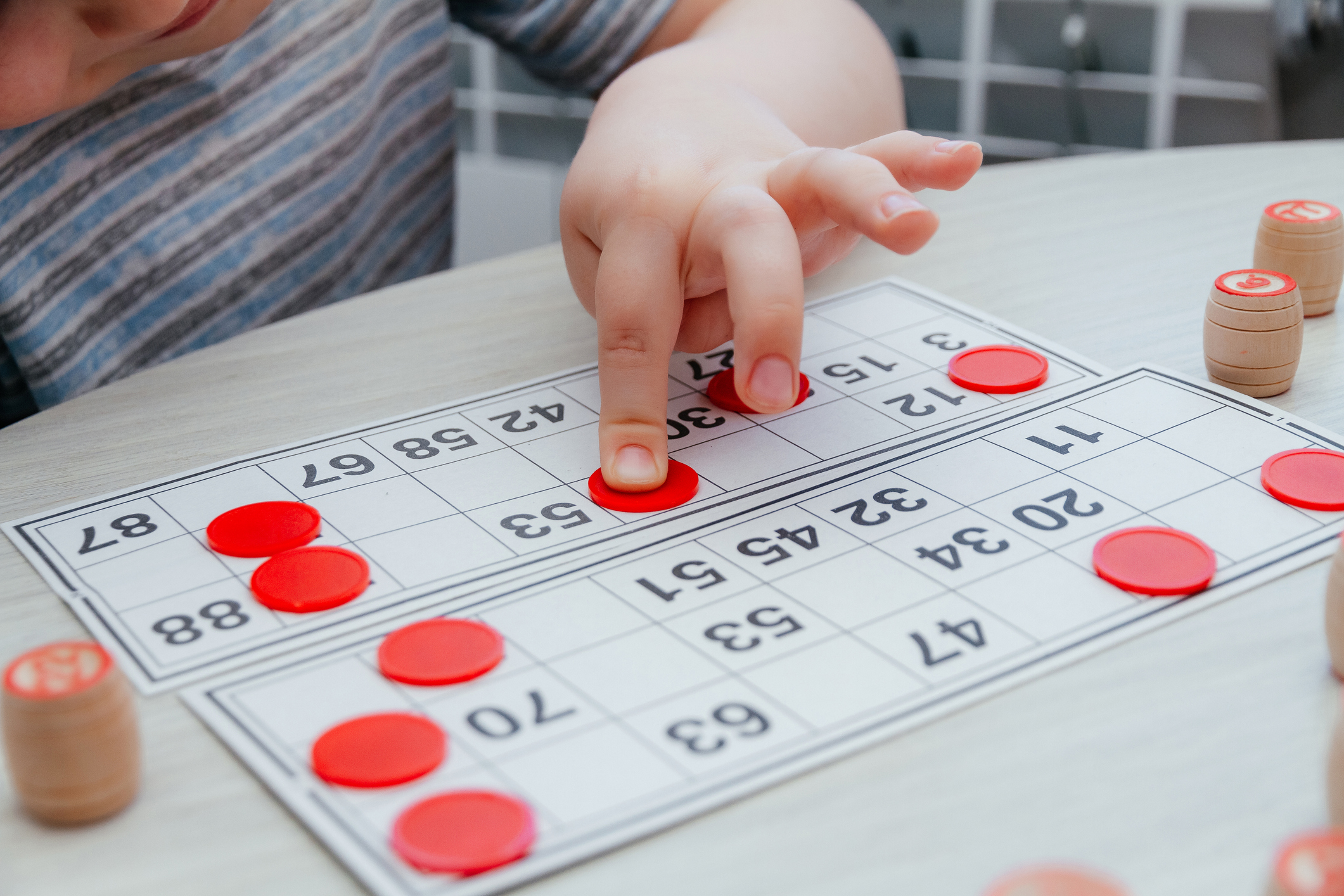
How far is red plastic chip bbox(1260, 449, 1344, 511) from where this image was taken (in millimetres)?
548

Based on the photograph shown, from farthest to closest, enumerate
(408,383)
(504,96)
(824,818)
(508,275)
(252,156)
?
1. (504,96)
2. (252,156)
3. (508,275)
4. (408,383)
5. (824,818)

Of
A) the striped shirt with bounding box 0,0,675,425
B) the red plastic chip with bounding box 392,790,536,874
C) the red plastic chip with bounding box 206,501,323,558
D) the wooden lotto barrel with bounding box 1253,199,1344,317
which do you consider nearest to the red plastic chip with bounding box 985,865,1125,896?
the red plastic chip with bounding box 392,790,536,874

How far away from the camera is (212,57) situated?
0.95m

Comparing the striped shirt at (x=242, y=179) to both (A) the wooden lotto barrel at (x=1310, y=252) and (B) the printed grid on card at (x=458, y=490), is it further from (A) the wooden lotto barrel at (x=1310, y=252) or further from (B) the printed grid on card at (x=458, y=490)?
(A) the wooden lotto barrel at (x=1310, y=252)

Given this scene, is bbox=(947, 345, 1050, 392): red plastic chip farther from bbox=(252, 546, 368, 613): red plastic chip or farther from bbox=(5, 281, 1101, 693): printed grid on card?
bbox=(252, 546, 368, 613): red plastic chip

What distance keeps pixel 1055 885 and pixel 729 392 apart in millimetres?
395

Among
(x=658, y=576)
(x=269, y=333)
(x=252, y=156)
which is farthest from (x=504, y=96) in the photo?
(x=658, y=576)

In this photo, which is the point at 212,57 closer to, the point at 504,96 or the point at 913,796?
the point at 913,796

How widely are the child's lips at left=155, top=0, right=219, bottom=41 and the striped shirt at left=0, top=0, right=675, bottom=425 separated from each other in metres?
0.18

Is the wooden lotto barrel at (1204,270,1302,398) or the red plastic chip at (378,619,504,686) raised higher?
the wooden lotto barrel at (1204,270,1302,398)

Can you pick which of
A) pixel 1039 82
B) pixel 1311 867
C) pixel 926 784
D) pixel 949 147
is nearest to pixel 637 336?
pixel 949 147

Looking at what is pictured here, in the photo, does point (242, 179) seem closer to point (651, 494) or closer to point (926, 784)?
point (651, 494)

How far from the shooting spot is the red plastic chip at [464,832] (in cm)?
37

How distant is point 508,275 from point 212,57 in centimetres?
32
